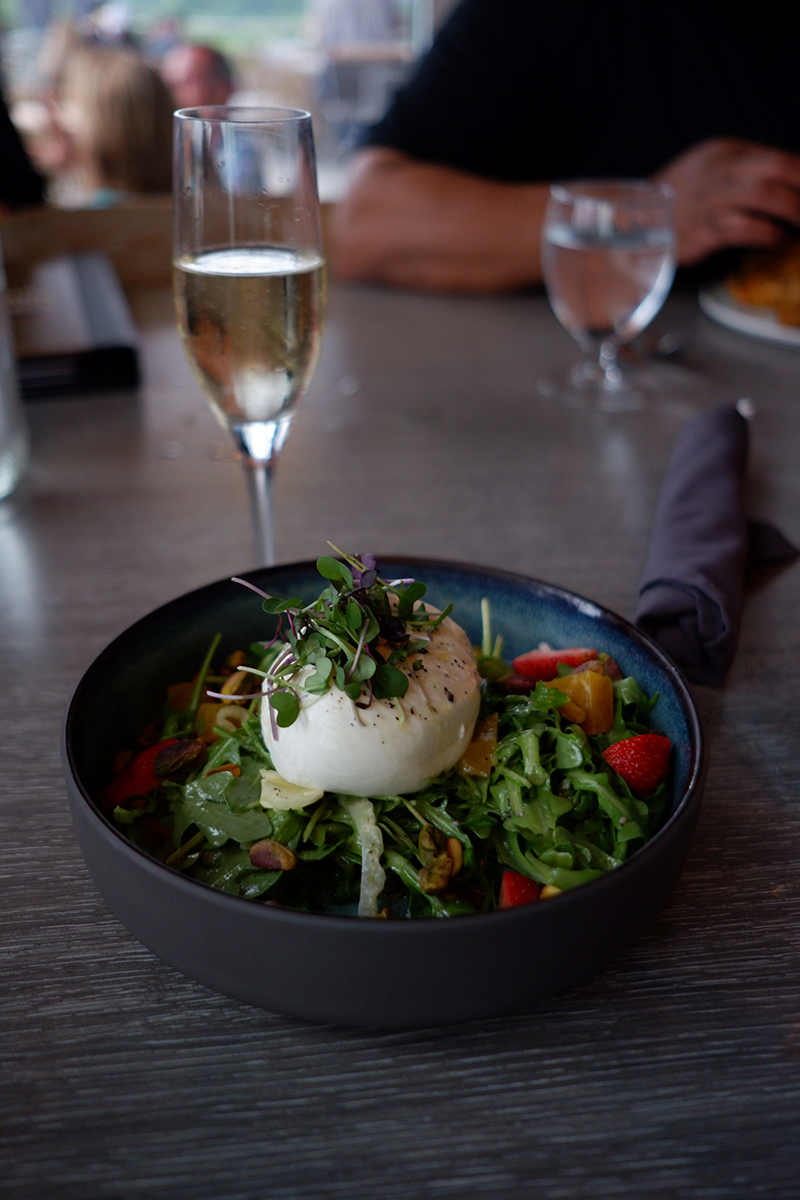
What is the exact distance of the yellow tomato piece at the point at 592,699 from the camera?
2.08 ft

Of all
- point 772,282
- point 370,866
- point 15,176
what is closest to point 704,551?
point 370,866

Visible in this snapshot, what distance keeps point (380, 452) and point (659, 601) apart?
587 millimetres

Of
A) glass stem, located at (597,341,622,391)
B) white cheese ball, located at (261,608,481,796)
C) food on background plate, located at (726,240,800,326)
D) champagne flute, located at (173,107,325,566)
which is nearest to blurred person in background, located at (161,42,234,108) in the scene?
food on background plate, located at (726,240,800,326)

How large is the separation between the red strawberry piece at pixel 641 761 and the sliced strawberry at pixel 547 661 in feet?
0.32

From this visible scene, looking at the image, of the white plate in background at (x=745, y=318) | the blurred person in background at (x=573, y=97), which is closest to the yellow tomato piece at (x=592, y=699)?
the white plate in background at (x=745, y=318)

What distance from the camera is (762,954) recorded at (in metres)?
0.56

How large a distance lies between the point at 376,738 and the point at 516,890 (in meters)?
0.12

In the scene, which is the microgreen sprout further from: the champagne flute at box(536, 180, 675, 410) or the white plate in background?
the white plate in background

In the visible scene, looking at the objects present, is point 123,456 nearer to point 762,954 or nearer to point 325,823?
point 325,823

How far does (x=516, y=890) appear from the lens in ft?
1.80

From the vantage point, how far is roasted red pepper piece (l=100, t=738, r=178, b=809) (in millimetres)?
619

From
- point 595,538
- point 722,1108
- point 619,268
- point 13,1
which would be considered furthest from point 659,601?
point 13,1

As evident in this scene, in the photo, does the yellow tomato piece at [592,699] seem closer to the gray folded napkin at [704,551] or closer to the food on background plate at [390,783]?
the food on background plate at [390,783]

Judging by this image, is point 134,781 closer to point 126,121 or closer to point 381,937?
point 381,937
